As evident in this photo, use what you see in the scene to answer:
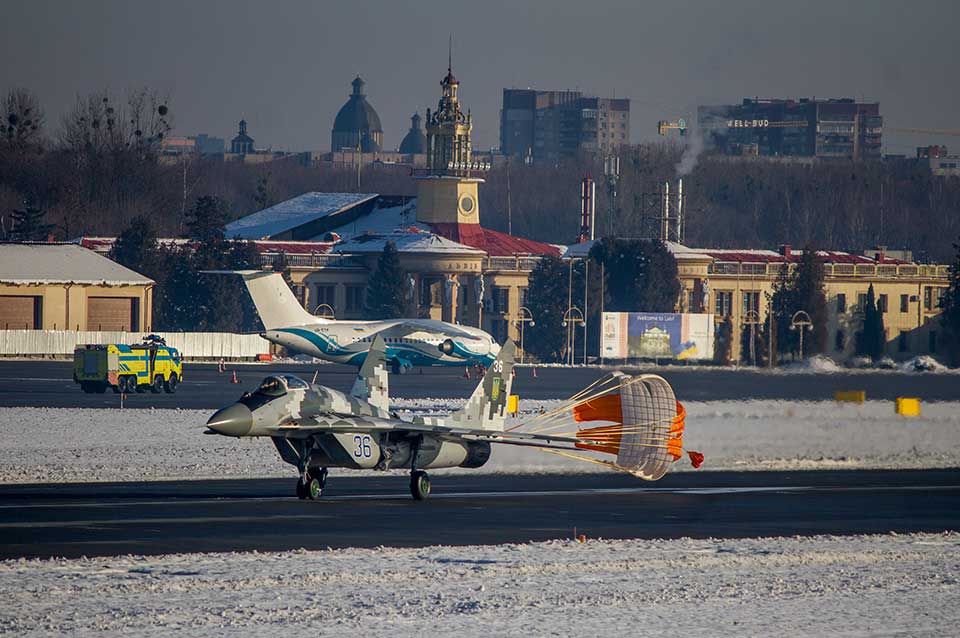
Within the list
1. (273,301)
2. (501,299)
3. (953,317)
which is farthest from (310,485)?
(501,299)

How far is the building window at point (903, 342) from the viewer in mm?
146500

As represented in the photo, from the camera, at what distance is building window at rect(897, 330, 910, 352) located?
146 metres

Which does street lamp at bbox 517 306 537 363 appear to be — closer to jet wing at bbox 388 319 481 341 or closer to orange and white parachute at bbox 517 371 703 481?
jet wing at bbox 388 319 481 341

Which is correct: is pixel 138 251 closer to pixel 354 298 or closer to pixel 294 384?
pixel 354 298

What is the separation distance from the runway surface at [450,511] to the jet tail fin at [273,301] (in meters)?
50.4

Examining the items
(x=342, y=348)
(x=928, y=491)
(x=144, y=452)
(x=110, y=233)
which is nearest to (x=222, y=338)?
(x=342, y=348)

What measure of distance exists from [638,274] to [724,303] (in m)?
11.3

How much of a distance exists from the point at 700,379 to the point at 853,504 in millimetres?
57646

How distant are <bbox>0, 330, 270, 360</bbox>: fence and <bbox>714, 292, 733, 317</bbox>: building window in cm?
4580

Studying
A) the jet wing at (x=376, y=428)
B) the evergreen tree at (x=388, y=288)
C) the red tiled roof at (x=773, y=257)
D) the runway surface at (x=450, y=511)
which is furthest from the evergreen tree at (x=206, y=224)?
the jet wing at (x=376, y=428)

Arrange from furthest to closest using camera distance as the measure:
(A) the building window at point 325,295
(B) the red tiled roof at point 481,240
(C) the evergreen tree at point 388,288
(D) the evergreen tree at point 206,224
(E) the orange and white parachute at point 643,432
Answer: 1. (B) the red tiled roof at point 481,240
2. (A) the building window at point 325,295
3. (D) the evergreen tree at point 206,224
4. (C) the evergreen tree at point 388,288
5. (E) the orange and white parachute at point 643,432

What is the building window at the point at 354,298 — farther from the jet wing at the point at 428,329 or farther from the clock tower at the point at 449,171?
the jet wing at the point at 428,329

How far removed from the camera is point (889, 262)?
154 metres

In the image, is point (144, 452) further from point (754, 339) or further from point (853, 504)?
point (754, 339)
